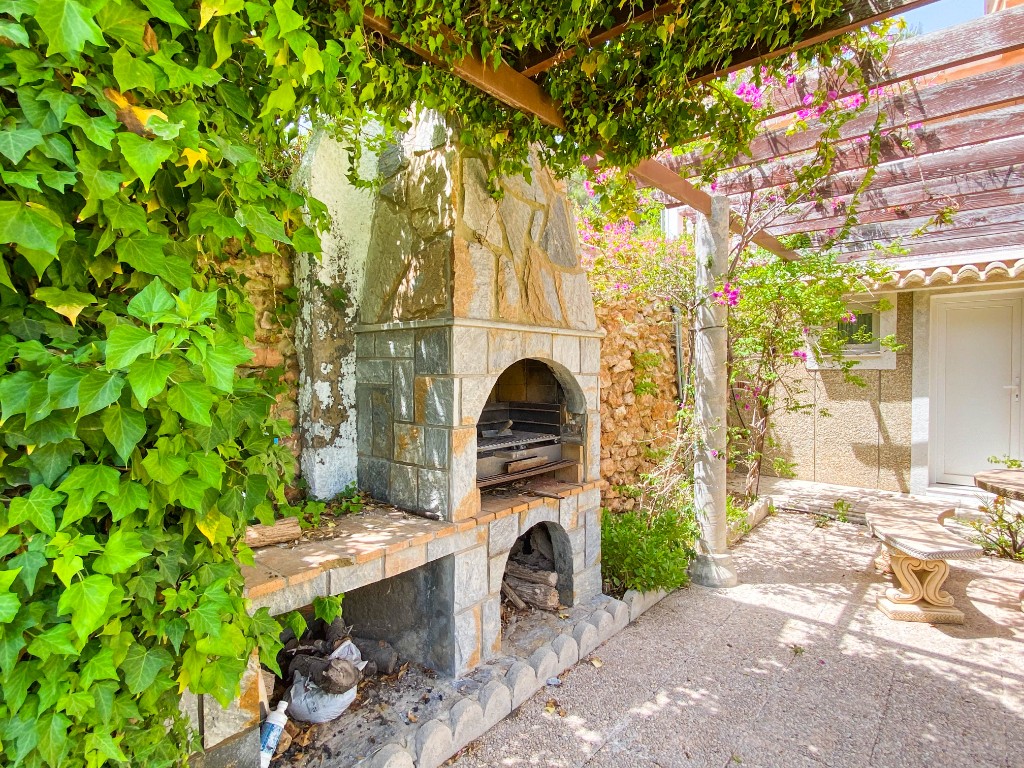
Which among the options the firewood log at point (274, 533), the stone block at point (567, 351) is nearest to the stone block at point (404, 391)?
the firewood log at point (274, 533)

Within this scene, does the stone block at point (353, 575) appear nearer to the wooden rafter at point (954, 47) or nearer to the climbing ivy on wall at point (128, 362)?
the climbing ivy on wall at point (128, 362)

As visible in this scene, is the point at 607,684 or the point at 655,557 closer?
the point at 607,684

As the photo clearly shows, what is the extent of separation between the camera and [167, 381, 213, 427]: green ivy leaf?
1220mm

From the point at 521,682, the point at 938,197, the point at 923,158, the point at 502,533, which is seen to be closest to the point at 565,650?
the point at 521,682

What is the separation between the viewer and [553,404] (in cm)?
387

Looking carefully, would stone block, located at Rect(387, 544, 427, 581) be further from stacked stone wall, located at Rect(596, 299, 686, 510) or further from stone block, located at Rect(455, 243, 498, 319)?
stacked stone wall, located at Rect(596, 299, 686, 510)

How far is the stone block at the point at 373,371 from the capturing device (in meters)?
3.12

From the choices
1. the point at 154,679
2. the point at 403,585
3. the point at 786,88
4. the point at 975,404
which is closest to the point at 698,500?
the point at 403,585

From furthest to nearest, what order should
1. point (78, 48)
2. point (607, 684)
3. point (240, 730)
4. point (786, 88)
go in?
point (786, 88) → point (607, 684) → point (240, 730) → point (78, 48)

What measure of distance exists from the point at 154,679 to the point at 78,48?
1.45 metres

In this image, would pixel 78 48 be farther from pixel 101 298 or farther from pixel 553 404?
pixel 553 404

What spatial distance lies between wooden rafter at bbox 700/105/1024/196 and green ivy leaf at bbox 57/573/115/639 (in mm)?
4560

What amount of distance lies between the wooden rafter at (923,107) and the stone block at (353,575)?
119 inches

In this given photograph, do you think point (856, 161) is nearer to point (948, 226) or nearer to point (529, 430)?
point (948, 226)
